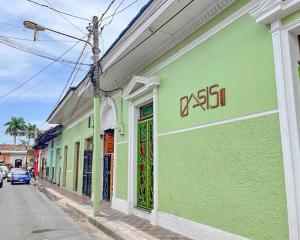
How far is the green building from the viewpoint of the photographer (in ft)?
14.2

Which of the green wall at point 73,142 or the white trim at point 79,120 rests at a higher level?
the white trim at point 79,120

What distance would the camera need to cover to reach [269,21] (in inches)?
179

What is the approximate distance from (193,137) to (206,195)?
121cm

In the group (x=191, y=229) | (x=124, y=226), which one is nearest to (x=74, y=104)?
(x=124, y=226)

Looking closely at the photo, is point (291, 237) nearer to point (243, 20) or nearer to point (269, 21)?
point (269, 21)

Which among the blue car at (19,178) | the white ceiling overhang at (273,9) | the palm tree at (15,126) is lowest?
the blue car at (19,178)

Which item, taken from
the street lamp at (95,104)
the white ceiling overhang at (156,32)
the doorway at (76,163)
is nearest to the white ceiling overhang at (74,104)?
the doorway at (76,163)

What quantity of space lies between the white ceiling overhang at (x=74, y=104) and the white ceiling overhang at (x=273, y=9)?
8.09m

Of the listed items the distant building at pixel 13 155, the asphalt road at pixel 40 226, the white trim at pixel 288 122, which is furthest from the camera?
the distant building at pixel 13 155

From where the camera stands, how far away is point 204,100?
595 centimetres

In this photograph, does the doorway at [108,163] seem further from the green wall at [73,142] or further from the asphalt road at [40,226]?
the green wall at [73,142]

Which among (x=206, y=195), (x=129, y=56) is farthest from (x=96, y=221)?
(x=129, y=56)

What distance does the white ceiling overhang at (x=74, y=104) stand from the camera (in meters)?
12.7

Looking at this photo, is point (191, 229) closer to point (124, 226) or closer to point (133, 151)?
point (124, 226)
